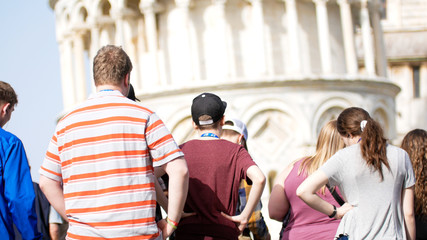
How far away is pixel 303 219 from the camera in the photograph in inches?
199

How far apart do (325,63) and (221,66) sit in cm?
332

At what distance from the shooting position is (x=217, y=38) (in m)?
24.3

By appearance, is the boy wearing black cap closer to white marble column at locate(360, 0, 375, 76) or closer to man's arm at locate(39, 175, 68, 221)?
man's arm at locate(39, 175, 68, 221)

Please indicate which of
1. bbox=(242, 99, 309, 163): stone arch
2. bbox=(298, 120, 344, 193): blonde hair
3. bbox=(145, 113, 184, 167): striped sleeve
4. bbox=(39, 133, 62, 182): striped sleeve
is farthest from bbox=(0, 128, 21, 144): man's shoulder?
bbox=(242, 99, 309, 163): stone arch

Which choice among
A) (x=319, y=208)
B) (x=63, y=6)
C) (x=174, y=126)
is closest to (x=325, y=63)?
(x=174, y=126)

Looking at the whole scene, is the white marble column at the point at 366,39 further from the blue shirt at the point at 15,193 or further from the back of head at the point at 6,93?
the blue shirt at the point at 15,193

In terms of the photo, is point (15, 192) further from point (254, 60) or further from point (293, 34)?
point (254, 60)

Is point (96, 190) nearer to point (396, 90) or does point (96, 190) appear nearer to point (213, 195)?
point (213, 195)

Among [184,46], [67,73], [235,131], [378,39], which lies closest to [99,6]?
[67,73]

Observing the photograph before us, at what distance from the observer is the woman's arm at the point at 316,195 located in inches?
174

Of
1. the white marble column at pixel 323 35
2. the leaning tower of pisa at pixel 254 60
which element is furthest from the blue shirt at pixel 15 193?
the white marble column at pixel 323 35

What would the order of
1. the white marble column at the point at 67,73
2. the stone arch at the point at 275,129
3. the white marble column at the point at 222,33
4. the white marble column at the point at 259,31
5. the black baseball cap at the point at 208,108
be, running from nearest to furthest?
the black baseball cap at the point at 208,108 < the stone arch at the point at 275,129 < the white marble column at the point at 222,33 < the white marble column at the point at 259,31 < the white marble column at the point at 67,73

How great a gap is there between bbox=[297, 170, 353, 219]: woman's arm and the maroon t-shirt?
0.36 meters

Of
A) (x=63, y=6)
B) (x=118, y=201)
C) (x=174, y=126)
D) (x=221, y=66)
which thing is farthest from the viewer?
(x=63, y=6)
